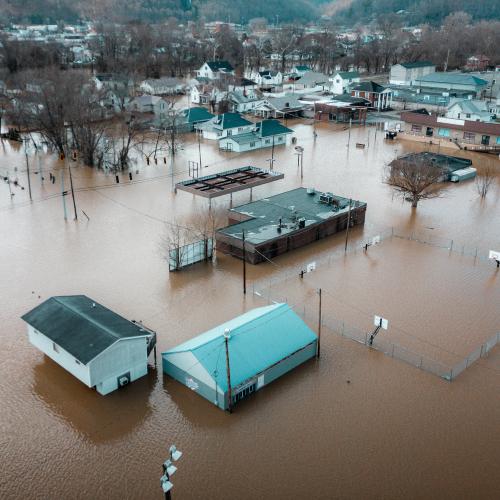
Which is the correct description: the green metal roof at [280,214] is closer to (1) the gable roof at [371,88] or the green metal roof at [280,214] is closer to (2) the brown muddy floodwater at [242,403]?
(2) the brown muddy floodwater at [242,403]

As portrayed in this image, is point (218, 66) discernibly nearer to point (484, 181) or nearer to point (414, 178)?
point (484, 181)

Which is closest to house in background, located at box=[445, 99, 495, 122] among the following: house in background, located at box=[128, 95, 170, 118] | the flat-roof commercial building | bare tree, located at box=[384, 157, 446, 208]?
bare tree, located at box=[384, 157, 446, 208]

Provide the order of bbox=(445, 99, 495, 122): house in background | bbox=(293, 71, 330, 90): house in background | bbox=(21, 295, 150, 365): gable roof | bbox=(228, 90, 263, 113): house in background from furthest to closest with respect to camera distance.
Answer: bbox=(293, 71, 330, 90): house in background → bbox=(228, 90, 263, 113): house in background → bbox=(445, 99, 495, 122): house in background → bbox=(21, 295, 150, 365): gable roof

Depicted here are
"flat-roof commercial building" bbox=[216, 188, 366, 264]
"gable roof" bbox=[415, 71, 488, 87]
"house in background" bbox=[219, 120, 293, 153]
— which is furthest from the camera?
"gable roof" bbox=[415, 71, 488, 87]

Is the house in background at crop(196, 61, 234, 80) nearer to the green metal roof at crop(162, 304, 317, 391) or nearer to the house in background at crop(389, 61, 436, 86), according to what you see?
the house in background at crop(389, 61, 436, 86)

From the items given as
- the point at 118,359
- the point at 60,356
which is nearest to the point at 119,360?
the point at 118,359

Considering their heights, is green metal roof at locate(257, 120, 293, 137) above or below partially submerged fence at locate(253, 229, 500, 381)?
above

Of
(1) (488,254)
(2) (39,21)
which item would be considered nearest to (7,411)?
(1) (488,254)
